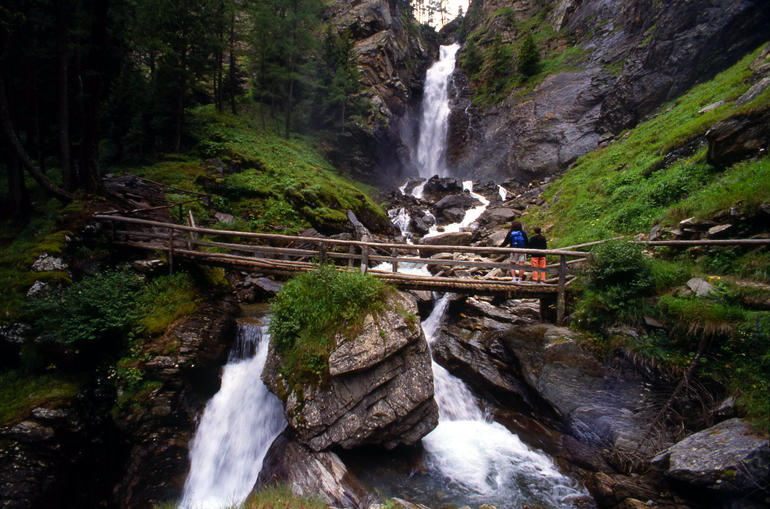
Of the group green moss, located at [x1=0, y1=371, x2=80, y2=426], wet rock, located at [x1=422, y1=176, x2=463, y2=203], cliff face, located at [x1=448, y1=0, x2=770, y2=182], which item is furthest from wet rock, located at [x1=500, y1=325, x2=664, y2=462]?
wet rock, located at [x1=422, y1=176, x2=463, y2=203]

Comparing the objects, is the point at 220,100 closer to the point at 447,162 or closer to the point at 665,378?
the point at 447,162

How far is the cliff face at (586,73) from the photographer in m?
16.4

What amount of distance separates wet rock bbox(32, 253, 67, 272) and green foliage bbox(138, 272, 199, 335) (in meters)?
1.79

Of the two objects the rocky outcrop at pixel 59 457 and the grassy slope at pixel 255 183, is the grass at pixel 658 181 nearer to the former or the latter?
the grassy slope at pixel 255 183

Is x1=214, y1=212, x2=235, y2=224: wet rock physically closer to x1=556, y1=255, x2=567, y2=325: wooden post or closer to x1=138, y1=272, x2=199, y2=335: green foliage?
x1=138, y1=272, x2=199, y2=335: green foliage

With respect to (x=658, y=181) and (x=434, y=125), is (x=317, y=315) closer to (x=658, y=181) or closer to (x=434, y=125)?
(x=658, y=181)

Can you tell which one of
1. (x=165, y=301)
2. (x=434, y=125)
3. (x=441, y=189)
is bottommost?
(x=165, y=301)

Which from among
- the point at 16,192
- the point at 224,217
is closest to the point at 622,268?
the point at 224,217

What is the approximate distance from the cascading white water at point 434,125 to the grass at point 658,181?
17391 mm

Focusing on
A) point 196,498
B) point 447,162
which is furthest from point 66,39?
point 447,162

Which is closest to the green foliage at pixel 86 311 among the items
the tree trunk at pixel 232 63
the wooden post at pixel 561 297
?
the wooden post at pixel 561 297

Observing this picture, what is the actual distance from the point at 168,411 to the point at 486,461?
684 cm

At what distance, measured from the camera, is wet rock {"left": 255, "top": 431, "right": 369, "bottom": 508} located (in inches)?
197

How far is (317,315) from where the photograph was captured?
6.34 meters
